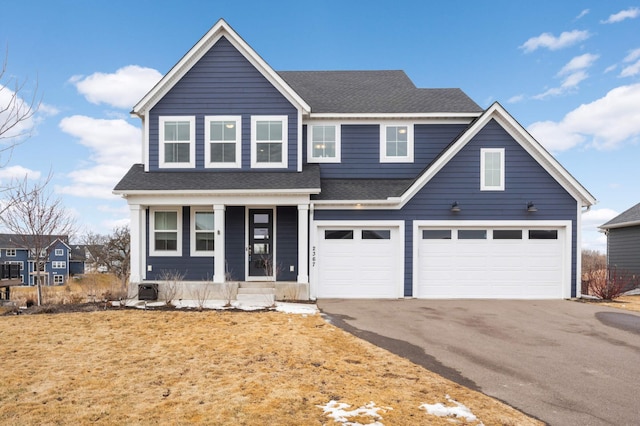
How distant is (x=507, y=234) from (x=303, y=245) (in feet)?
22.9

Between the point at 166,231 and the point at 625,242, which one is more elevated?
the point at 166,231

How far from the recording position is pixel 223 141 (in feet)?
40.7

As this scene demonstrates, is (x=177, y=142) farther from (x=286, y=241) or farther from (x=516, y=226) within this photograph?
(x=516, y=226)

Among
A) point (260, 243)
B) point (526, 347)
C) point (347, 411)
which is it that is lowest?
point (526, 347)

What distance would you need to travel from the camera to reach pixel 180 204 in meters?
11.5

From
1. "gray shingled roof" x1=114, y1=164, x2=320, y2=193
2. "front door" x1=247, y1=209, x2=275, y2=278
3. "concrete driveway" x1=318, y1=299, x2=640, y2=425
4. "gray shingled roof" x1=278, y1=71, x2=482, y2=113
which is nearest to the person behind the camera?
"concrete driveway" x1=318, y1=299, x2=640, y2=425

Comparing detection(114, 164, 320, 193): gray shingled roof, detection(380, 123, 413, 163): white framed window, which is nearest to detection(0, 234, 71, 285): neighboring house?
detection(114, 164, 320, 193): gray shingled roof

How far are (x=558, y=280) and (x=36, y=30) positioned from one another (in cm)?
1764

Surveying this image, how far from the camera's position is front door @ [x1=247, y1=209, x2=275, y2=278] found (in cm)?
1252

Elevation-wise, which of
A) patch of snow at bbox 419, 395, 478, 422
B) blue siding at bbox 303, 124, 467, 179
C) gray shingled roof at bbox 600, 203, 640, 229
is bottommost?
patch of snow at bbox 419, 395, 478, 422

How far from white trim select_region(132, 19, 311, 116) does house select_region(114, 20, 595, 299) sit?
41 millimetres

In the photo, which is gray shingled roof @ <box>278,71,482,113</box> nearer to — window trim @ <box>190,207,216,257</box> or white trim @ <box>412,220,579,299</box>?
white trim @ <box>412,220,579,299</box>

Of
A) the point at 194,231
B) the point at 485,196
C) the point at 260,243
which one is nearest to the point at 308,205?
the point at 260,243

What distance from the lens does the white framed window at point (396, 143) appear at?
13.3 meters
